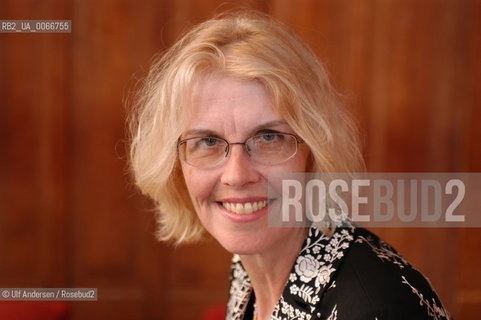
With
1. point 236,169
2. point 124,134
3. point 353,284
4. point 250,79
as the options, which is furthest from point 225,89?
point 124,134

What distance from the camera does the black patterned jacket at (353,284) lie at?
1215mm

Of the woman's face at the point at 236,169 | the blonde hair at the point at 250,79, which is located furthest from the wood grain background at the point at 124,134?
the woman's face at the point at 236,169

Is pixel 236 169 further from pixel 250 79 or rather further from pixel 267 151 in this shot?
pixel 250 79

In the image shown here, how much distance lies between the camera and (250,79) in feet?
4.38

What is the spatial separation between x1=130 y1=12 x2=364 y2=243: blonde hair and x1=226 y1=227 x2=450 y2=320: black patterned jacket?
16 centimetres

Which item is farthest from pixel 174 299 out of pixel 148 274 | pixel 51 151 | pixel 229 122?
pixel 229 122

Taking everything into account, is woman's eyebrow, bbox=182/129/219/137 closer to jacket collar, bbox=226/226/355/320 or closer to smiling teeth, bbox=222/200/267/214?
smiling teeth, bbox=222/200/267/214

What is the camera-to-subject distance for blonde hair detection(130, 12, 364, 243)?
1.34m

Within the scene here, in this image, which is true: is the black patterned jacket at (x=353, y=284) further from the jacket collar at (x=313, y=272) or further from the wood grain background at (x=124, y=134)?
the wood grain background at (x=124, y=134)

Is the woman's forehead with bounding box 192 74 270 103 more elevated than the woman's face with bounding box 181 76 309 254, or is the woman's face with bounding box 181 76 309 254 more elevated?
the woman's forehead with bounding box 192 74 270 103

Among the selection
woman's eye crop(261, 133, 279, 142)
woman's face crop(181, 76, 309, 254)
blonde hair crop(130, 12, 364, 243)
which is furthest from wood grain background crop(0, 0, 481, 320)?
woman's eye crop(261, 133, 279, 142)

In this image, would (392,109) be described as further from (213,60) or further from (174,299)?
(213,60)

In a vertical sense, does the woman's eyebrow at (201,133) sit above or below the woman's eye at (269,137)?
above

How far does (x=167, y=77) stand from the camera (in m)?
1.46
